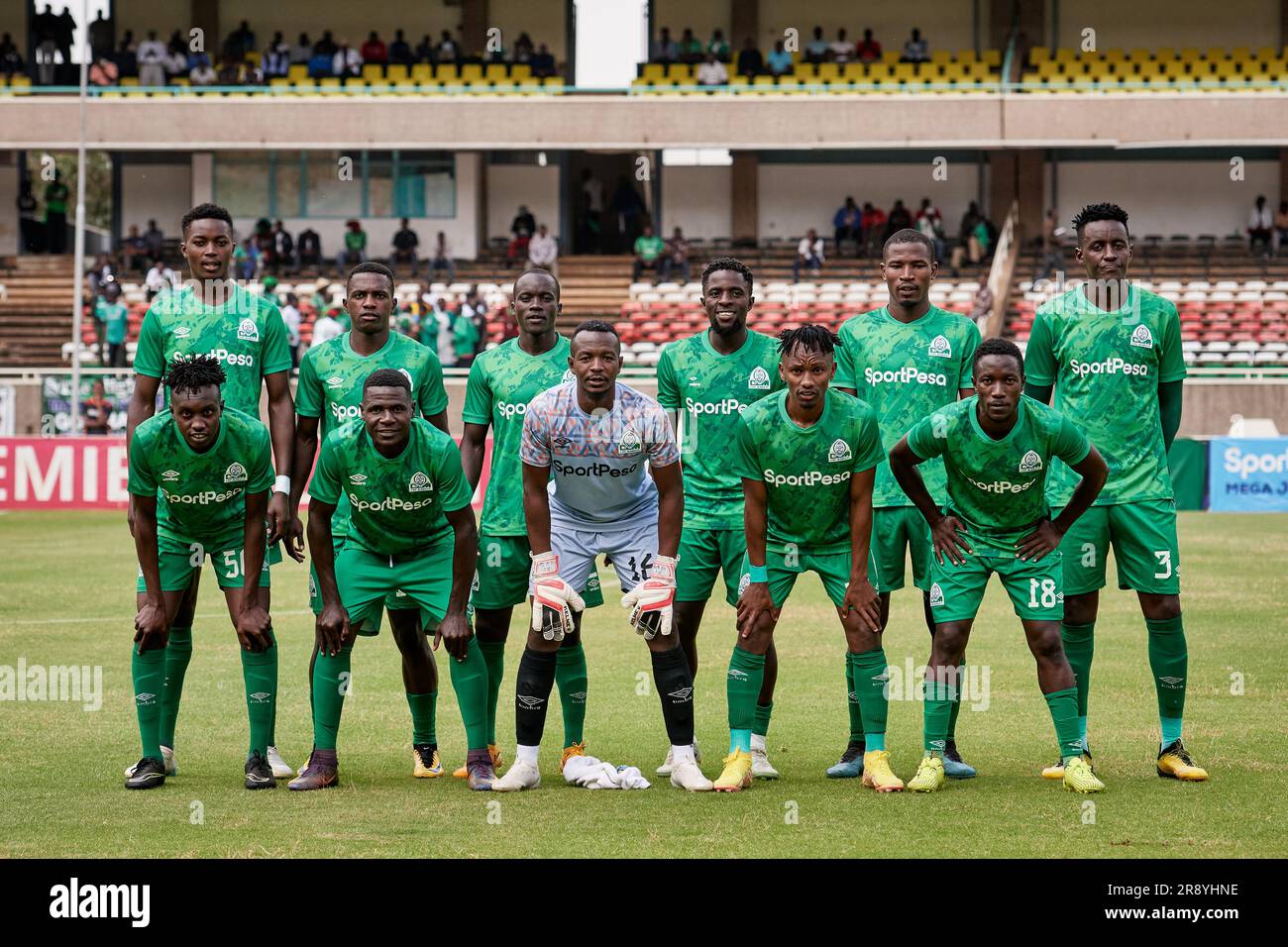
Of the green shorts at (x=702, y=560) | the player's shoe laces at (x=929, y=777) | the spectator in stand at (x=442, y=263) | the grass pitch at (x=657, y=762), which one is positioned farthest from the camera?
the spectator in stand at (x=442, y=263)

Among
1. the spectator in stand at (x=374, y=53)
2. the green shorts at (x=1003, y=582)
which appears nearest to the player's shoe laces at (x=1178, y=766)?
the green shorts at (x=1003, y=582)

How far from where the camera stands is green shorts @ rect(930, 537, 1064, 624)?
781 centimetres

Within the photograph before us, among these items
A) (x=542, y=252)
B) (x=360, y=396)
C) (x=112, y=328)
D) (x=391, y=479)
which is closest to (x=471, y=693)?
(x=391, y=479)

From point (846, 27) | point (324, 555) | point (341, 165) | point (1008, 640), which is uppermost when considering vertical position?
point (846, 27)

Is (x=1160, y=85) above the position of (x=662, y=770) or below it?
above

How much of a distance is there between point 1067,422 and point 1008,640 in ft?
18.1

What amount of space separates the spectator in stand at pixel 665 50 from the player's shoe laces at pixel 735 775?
3509 cm

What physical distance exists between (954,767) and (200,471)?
3920 millimetres

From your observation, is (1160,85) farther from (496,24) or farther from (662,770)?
(662,770)

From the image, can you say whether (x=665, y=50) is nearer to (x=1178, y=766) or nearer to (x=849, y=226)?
(x=849, y=226)

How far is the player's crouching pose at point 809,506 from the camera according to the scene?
779cm

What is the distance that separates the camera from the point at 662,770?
8125 millimetres

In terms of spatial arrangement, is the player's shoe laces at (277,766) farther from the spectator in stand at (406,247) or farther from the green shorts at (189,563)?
the spectator in stand at (406,247)
